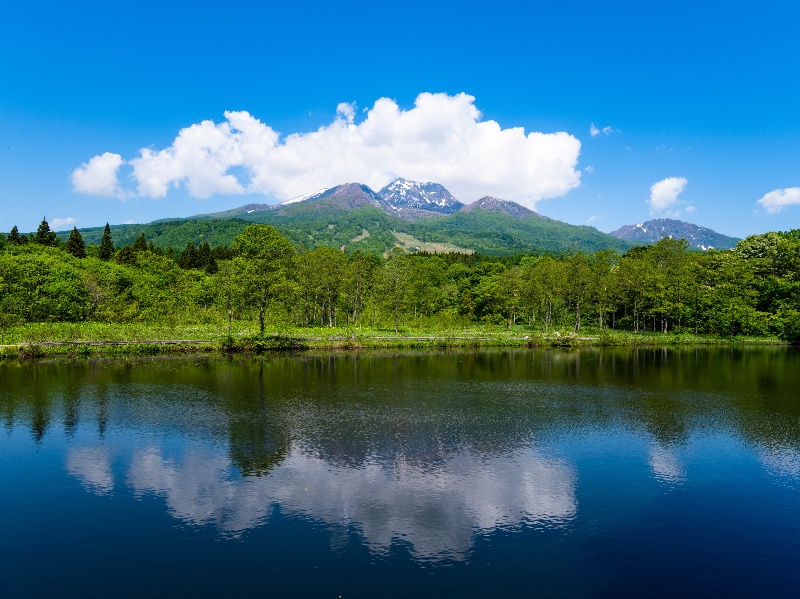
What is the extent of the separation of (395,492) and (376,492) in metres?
0.76

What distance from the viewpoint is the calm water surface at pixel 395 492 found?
15227 millimetres

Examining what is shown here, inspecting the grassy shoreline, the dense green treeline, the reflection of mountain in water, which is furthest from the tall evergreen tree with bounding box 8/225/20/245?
the reflection of mountain in water

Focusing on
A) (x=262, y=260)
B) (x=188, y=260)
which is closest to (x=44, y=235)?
(x=188, y=260)

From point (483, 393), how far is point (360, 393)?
9.74 meters

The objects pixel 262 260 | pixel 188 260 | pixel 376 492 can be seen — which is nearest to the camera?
pixel 376 492

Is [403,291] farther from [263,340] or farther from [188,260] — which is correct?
[188,260]

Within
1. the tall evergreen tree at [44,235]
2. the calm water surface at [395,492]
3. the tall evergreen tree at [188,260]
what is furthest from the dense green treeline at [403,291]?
the calm water surface at [395,492]

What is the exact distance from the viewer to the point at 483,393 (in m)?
40.9

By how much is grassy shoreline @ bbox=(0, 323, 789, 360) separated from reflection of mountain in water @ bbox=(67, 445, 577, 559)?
38660 millimetres

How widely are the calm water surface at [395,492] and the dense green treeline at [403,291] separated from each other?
39.2 meters

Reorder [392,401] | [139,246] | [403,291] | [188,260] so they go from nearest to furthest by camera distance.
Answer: [392,401] → [403,291] → [139,246] → [188,260]

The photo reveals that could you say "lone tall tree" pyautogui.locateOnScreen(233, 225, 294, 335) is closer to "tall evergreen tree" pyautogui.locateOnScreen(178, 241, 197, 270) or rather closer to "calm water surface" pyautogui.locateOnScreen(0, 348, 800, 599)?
"calm water surface" pyautogui.locateOnScreen(0, 348, 800, 599)

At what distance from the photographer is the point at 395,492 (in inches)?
813

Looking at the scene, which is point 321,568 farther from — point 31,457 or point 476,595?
point 31,457
